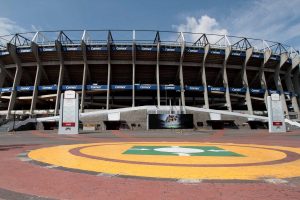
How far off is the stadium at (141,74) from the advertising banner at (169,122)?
6739 millimetres

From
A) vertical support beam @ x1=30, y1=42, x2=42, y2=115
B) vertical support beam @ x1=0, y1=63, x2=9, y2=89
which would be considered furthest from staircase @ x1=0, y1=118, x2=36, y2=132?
vertical support beam @ x1=0, y1=63, x2=9, y2=89

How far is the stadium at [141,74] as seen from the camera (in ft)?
191

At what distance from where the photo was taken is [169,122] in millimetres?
45500

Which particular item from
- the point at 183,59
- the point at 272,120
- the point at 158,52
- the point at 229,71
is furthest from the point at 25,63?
the point at 272,120

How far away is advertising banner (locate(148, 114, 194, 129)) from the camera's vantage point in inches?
1790

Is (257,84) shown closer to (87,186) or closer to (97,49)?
(97,49)

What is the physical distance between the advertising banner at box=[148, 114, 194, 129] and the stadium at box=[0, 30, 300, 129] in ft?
22.1

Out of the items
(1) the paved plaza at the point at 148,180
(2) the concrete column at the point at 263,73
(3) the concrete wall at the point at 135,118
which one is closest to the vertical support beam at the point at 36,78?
(3) the concrete wall at the point at 135,118

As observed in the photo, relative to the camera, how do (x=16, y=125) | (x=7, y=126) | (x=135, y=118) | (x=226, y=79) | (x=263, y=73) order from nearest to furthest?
(x=7, y=126) < (x=16, y=125) < (x=135, y=118) < (x=226, y=79) < (x=263, y=73)

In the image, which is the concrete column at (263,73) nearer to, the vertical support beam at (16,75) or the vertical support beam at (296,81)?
the vertical support beam at (296,81)

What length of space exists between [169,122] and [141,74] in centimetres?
2470

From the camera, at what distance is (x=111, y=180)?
6.71m

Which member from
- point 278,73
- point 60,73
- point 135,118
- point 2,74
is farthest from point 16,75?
point 278,73

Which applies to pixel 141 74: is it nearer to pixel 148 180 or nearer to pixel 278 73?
pixel 278 73
